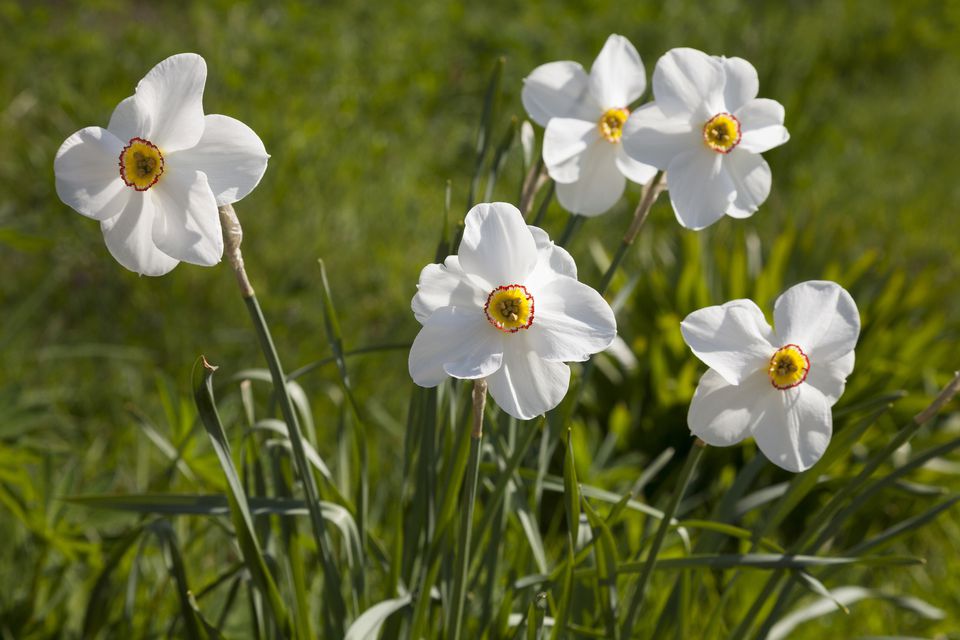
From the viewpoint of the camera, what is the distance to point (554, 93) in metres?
1.30

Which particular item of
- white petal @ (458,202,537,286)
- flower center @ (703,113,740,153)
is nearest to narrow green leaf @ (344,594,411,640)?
white petal @ (458,202,537,286)

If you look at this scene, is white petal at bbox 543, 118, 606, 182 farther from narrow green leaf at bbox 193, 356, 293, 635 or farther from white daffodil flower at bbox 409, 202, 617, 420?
narrow green leaf at bbox 193, 356, 293, 635

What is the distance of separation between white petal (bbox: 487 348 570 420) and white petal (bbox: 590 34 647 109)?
1.53 ft

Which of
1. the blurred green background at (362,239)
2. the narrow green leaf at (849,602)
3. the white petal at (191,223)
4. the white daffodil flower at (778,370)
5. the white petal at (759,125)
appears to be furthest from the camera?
the blurred green background at (362,239)

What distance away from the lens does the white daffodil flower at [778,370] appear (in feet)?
3.43

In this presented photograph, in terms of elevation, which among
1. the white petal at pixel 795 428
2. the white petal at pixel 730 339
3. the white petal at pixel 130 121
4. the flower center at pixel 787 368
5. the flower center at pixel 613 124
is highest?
the white petal at pixel 130 121

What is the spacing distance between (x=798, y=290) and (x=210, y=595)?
1294mm

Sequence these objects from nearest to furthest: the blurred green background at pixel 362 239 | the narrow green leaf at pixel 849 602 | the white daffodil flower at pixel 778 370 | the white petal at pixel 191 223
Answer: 1. the white petal at pixel 191 223
2. the white daffodil flower at pixel 778 370
3. the narrow green leaf at pixel 849 602
4. the blurred green background at pixel 362 239

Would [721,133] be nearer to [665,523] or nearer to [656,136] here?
[656,136]

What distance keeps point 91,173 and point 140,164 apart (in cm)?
5

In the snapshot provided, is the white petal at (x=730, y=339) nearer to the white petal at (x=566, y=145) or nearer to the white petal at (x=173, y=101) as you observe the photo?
the white petal at (x=566, y=145)

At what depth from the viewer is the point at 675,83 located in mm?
1124

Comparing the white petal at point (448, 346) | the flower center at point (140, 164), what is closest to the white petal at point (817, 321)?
the white petal at point (448, 346)

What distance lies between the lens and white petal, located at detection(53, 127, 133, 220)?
941mm
